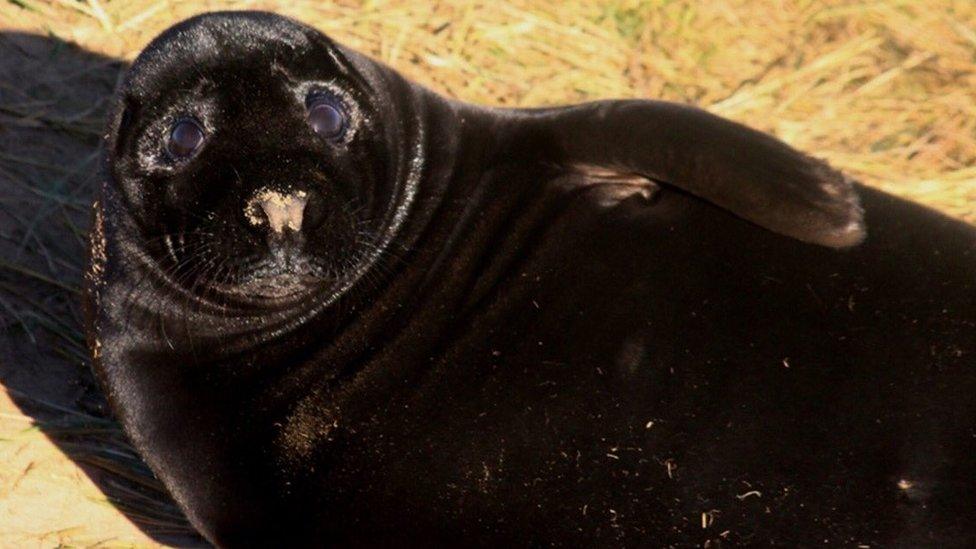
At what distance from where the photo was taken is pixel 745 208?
11.5 feet

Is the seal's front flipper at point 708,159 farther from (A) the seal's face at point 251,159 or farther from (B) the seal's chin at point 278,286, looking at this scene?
(B) the seal's chin at point 278,286

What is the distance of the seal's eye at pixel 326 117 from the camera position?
3.55m

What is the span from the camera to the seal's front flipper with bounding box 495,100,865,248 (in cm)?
348

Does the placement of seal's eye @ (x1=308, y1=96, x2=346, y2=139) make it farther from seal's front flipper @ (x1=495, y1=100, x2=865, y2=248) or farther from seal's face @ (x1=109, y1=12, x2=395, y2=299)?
seal's front flipper @ (x1=495, y1=100, x2=865, y2=248)

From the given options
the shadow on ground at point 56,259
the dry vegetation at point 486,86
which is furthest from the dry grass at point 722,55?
the shadow on ground at point 56,259

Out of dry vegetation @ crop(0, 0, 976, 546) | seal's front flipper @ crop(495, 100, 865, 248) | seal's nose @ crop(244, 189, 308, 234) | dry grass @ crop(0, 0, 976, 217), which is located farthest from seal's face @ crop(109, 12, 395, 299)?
dry grass @ crop(0, 0, 976, 217)

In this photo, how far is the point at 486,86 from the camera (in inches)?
235

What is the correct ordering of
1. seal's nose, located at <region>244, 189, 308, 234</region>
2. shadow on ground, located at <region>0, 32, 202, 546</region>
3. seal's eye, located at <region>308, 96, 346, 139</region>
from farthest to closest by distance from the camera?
shadow on ground, located at <region>0, 32, 202, 546</region>
seal's eye, located at <region>308, 96, 346, 139</region>
seal's nose, located at <region>244, 189, 308, 234</region>

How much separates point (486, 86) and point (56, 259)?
6.05 ft

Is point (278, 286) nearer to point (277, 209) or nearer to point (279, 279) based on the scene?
point (279, 279)

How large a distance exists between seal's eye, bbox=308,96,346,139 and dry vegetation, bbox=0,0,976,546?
1277 millimetres

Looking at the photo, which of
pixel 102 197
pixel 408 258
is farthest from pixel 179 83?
pixel 408 258

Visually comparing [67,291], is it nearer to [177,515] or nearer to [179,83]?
[177,515]

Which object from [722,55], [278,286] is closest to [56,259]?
[278,286]
